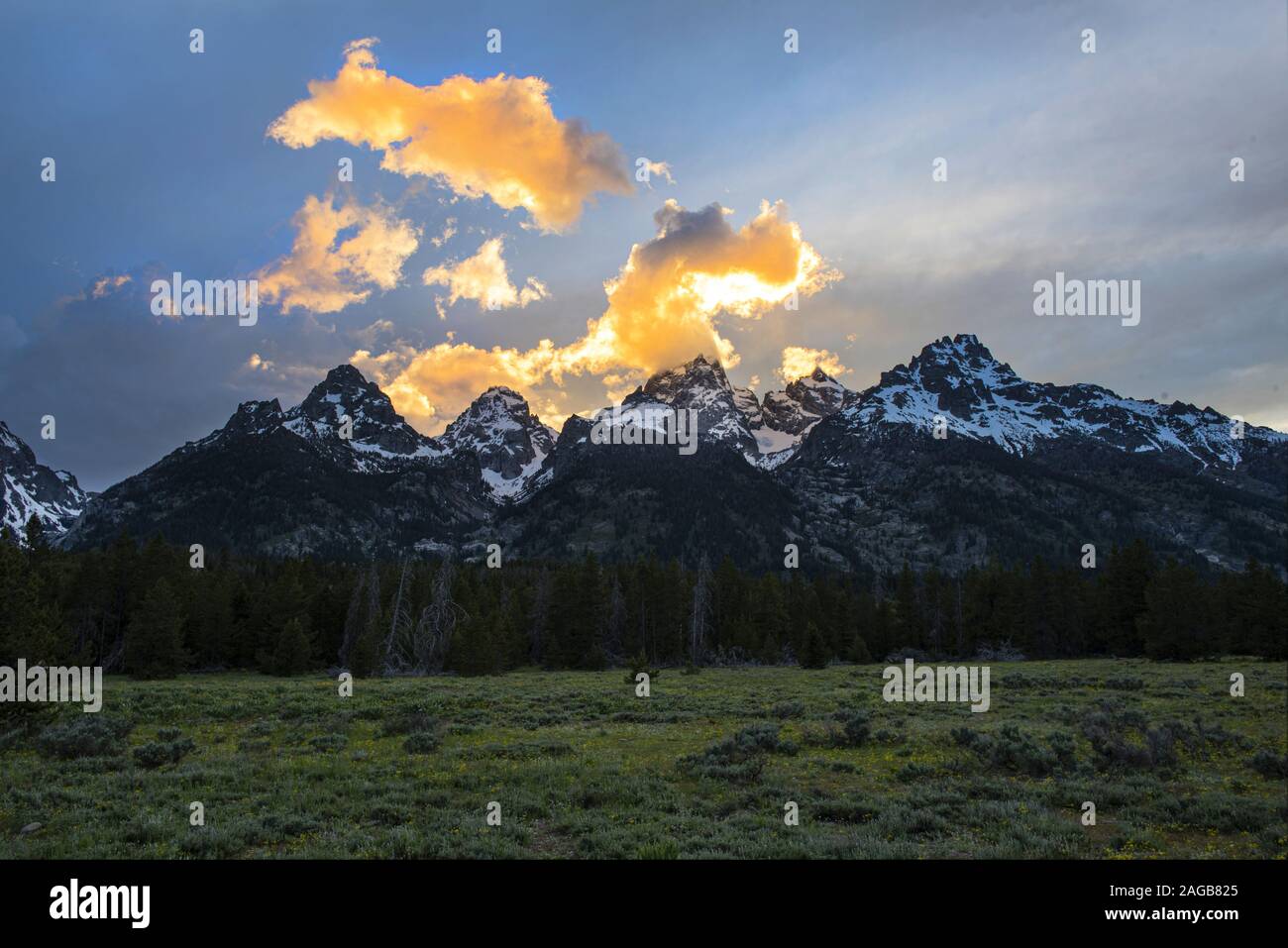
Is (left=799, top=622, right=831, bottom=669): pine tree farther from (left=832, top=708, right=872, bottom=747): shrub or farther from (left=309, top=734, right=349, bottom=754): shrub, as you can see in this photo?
(left=309, top=734, right=349, bottom=754): shrub

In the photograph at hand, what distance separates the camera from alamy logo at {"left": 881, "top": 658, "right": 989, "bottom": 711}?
1452 inches

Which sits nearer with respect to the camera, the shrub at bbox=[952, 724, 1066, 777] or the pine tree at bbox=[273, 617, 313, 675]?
the shrub at bbox=[952, 724, 1066, 777]

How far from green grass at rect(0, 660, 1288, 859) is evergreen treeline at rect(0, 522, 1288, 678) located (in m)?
26.5

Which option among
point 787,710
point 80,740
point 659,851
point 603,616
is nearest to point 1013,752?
point 787,710

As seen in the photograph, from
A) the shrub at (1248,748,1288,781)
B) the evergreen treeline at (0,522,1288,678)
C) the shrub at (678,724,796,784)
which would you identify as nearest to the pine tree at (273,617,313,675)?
the evergreen treeline at (0,522,1288,678)

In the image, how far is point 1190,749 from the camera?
2175 cm

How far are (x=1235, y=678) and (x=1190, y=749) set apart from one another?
22.6 meters

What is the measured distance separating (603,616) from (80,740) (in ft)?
197

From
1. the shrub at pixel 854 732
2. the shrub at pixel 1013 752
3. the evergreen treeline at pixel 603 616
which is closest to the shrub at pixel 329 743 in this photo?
the shrub at pixel 854 732

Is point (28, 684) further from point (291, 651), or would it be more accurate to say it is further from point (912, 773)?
point (291, 651)
